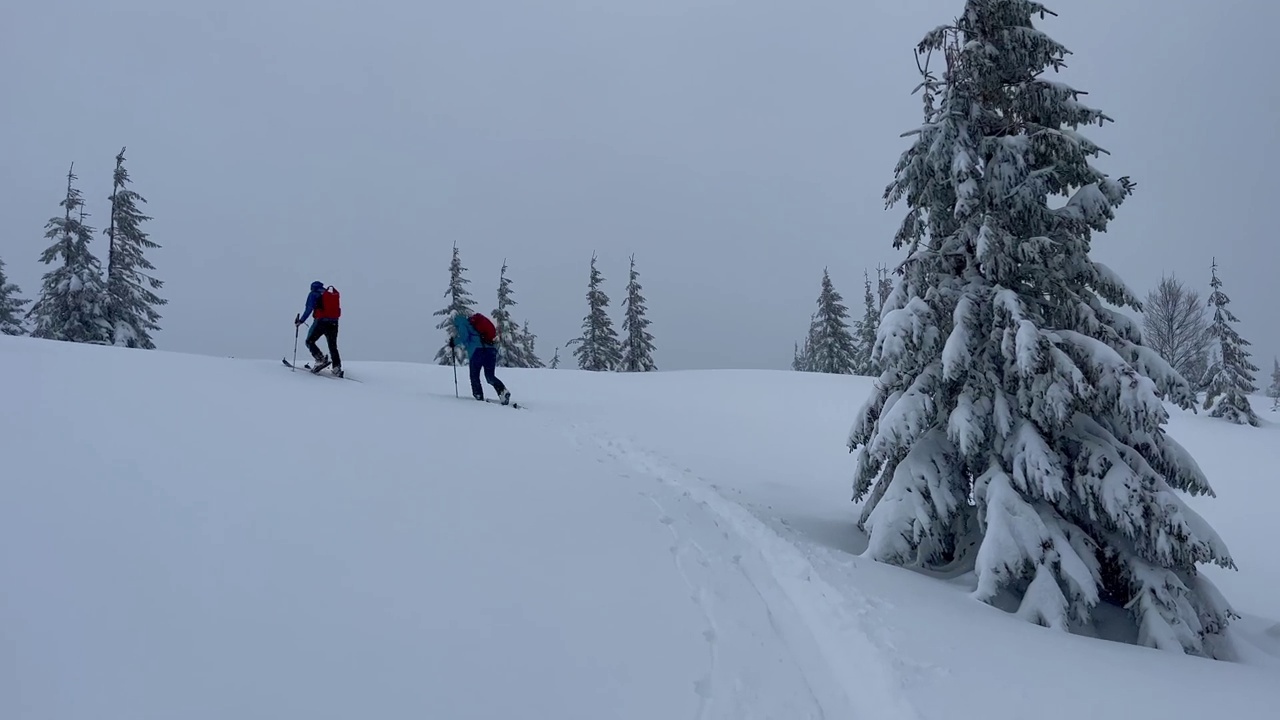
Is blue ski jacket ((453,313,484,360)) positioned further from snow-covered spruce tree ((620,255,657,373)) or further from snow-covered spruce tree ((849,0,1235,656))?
snow-covered spruce tree ((620,255,657,373))

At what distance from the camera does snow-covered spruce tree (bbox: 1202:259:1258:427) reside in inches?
981

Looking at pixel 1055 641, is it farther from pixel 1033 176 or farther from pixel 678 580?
pixel 1033 176

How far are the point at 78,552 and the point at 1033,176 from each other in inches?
373

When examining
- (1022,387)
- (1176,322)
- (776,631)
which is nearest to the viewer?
(776,631)

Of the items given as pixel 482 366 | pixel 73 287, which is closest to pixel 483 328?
pixel 482 366

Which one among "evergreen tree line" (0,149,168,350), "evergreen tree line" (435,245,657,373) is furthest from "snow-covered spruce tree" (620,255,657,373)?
"evergreen tree line" (0,149,168,350)

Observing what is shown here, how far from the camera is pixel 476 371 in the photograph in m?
13.6

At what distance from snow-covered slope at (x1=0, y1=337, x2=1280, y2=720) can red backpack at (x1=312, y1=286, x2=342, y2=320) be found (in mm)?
5186

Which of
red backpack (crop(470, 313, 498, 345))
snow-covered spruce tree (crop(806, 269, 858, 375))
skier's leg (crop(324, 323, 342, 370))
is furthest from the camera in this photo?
snow-covered spruce tree (crop(806, 269, 858, 375))

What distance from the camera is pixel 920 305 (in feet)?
22.9

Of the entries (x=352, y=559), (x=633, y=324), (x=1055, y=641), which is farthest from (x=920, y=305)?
(x=633, y=324)

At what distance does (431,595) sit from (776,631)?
2.56 m

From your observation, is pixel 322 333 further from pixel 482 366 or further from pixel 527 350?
pixel 527 350

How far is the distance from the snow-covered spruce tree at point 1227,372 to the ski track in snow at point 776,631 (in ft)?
98.8
